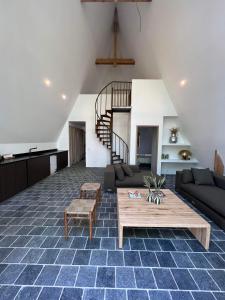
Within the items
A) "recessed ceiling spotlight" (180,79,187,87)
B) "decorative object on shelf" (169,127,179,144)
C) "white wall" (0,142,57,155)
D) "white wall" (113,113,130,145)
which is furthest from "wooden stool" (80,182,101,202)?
"white wall" (113,113,130,145)

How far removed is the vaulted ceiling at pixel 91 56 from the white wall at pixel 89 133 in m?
0.57

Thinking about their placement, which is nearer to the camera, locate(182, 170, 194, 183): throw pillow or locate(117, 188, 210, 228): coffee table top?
locate(117, 188, 210, 228): coffee table top

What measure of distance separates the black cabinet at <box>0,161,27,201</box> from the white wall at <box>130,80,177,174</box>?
153 inches

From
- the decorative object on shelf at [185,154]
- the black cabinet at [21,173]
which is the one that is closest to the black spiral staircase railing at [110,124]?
the decorative object on shelf at [185,154]

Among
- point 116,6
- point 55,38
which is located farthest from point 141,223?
point 116,6

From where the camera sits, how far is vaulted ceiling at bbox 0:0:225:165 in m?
3.03

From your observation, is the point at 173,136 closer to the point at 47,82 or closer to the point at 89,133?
the point at 89,133

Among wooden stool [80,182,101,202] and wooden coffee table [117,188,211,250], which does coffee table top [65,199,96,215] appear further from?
wooden stool [80,182,101,202]

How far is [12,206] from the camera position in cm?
343

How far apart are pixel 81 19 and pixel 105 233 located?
20.2ft

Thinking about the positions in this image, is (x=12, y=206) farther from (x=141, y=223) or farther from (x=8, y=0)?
(x=8, y=0)

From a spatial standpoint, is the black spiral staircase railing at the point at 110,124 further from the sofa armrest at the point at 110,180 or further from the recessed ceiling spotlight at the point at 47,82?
the sofa armrest at the point at 110,180

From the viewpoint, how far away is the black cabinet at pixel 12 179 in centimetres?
362

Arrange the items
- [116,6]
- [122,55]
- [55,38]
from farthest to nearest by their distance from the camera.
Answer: [122,55] < [116,6] < [55,38]
